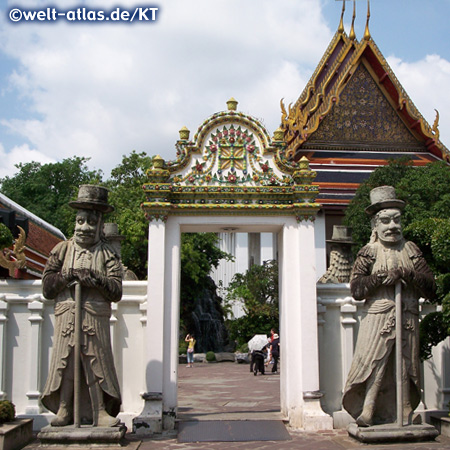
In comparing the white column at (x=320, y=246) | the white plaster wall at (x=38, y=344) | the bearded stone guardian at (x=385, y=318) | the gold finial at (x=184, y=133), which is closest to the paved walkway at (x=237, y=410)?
the bearded stone guardian at (x=385, y=318)

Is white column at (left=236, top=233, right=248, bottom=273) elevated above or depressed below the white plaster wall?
above

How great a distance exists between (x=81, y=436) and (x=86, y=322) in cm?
137

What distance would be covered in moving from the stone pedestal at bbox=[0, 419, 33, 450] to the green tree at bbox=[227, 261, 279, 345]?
2105 centimetres

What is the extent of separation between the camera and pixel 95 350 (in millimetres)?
7762

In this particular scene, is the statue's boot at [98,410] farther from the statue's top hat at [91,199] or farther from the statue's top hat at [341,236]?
the statue's top hat at [341,236]

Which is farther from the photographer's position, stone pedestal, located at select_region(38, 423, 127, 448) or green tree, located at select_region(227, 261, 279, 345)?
green tree, located at select_region(227, 261, 279, 345)

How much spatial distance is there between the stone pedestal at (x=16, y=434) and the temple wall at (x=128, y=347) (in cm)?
91

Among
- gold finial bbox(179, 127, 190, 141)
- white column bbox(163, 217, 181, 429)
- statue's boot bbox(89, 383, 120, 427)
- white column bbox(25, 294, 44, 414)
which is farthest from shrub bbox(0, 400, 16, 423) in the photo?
gold finial bbox(179, 127, 190, 141)

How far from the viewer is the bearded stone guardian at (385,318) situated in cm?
A: 782

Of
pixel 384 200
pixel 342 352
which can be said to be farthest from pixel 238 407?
pixel 384 200

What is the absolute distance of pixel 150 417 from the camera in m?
8.86

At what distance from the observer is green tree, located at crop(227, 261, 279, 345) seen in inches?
1153

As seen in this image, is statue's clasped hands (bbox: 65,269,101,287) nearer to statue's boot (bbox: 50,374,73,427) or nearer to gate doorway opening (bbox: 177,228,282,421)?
statue's boot (bbox: 50,374,73,427)

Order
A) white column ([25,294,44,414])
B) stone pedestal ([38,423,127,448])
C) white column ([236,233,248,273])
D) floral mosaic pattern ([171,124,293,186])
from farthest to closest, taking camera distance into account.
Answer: white column ([236,233,248,273])
floral mosaic pattern ([171,124,293,186])
white column ([25,294,44,414])
stone pedestal ([38,423,127,448])
